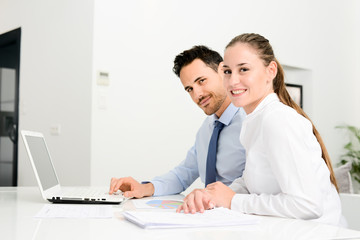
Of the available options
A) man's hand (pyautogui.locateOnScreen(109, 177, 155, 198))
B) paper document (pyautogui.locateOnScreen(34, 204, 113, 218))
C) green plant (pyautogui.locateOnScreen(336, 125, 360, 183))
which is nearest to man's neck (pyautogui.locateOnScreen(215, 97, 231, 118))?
man's hand (pyautogui.locateOnScreen(109, 177, 155, 198))

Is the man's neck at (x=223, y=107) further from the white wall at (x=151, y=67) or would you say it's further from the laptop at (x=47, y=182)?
the white wall at (x=151, y=67)

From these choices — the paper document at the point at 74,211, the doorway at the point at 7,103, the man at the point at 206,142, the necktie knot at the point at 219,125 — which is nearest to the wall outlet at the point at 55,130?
the doorway at the point at 7,103

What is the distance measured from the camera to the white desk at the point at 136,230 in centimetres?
84

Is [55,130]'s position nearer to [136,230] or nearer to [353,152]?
[136,230]

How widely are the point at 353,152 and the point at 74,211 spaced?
194 inches

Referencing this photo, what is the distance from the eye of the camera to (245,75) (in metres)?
1.32

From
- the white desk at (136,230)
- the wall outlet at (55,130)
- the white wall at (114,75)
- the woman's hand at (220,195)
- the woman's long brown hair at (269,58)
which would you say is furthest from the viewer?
the wall outlet at (55,130)

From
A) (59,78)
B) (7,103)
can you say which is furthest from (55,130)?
(7,103)

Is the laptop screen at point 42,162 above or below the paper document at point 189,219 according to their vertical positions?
above

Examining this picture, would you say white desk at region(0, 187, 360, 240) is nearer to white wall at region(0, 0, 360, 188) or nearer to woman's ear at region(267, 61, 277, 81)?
woman's ear at region(267, 61, 277, 81)

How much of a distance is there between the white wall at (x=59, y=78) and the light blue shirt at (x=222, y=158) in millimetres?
1601

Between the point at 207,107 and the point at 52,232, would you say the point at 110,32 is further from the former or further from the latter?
the point at 52,232

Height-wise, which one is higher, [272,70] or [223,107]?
[272,70]

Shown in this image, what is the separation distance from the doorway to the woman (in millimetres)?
3659
